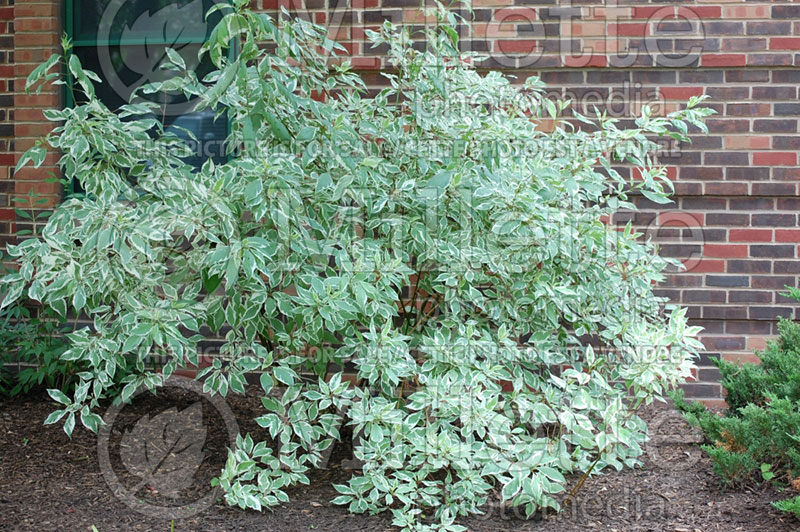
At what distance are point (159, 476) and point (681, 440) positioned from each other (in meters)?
2.47

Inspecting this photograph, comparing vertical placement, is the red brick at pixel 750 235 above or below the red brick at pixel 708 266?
above

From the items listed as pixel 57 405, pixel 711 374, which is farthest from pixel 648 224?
pixel 57 405

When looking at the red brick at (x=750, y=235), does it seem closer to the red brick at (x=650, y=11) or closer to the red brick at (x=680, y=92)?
the red brick at (x=680, y=92)

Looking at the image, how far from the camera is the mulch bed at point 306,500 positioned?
9.22 feet

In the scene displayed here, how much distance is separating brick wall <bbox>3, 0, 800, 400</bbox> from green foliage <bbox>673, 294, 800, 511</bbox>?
80 cm

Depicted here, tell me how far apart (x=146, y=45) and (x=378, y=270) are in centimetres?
256

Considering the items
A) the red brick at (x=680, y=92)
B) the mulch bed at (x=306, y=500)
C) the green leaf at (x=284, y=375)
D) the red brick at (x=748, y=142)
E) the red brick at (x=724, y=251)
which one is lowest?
the mulch bed at (x=306, y=500)

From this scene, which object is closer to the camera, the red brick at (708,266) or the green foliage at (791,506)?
the green foliage at (791,506)

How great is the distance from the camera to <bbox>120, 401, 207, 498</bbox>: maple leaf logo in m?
3.14

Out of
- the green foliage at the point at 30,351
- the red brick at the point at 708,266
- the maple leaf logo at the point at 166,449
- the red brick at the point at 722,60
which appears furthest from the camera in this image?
the red brick at the point at 708,266

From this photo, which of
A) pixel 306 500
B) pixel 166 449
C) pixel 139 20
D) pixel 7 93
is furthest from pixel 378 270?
pixel 7 93

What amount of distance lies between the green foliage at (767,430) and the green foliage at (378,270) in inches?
16.1

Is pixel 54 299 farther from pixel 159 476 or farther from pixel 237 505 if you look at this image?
pixel 237 505

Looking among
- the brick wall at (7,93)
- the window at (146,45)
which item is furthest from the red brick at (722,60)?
the brick wall at (7,93)
